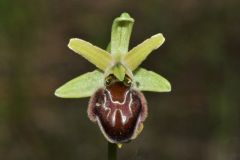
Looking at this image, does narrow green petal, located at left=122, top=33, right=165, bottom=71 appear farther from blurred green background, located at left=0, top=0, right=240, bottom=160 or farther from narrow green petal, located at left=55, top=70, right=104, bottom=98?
blurred green background, located at left=0, top=0, right=240, bottom=160

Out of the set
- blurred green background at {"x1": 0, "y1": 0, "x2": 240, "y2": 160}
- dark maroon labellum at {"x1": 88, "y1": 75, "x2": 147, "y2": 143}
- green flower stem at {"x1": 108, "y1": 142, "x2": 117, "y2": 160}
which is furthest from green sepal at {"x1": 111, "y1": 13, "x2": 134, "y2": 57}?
blurred green background at {"x1": 0, "y1": 0, "x2": 240, "y2": 160}

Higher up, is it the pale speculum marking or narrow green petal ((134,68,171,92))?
narrow green petal ((134,68,171,92))

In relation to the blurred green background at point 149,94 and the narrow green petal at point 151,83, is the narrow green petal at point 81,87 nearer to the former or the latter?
the narrow green petal at point 151,83

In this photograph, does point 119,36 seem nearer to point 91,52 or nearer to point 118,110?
point 91,52

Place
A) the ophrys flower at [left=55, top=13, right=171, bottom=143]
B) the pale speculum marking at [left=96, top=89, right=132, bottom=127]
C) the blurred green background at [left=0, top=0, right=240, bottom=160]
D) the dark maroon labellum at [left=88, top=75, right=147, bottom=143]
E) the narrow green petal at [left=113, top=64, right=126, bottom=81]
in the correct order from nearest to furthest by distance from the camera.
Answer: the dark maroon labellum at [left=88, top=75, right=147, bottom=143] → the pale speculum marking at [left=96, top=89, right=132, bottom=127] → the ophrys flower at [left=55, top=13, right=171, bottom=143] → the narrow green petal at [left=113, top=64, right=126, bottom=81] → the blurred green background at [left=0, top=0, right=240, bottom=160]

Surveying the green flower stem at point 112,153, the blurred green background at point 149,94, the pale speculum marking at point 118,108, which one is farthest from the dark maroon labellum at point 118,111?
the blurred green background at point 149,94
